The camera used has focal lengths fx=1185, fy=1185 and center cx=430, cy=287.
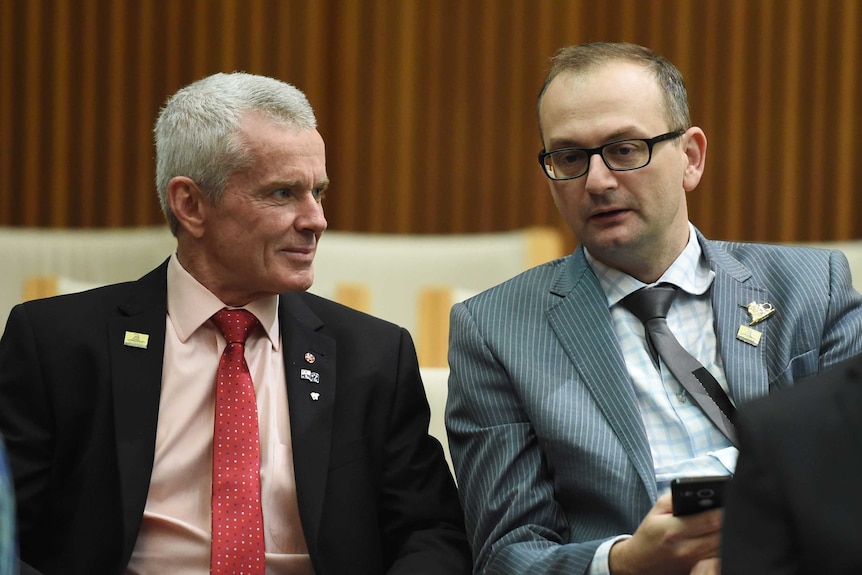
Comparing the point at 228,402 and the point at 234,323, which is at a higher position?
the point at 234,323

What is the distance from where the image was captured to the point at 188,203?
2.44m

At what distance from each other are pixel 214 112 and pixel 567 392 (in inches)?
35.1

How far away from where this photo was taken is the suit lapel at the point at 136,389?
7.06ft

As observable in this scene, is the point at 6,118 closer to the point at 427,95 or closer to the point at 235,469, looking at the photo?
the point at 427,95

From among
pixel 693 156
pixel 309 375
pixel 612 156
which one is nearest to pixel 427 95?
pixel 693 156

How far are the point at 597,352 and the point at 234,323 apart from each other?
2.34ft

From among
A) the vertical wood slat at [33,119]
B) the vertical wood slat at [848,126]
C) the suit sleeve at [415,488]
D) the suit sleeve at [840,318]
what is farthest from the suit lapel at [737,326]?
the vertical wood slat at [33,119]

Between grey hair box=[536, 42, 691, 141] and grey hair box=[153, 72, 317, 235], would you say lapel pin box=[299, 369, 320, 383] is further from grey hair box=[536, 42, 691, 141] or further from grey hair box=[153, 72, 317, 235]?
grey hair box=[536, 42, 691, 141]

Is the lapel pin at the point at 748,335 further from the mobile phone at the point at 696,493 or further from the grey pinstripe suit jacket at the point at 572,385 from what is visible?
the mobile phone at the point at 696,493

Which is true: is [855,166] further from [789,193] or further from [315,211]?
[315,211]

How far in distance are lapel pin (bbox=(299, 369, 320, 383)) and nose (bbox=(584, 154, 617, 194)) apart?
65cm

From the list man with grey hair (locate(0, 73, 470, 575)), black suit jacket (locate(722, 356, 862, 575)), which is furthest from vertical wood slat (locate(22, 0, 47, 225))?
black suit jacket (locate(722, 356, 862, 575))

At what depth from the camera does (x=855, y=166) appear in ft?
14.7

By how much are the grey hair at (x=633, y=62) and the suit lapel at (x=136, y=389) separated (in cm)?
91
